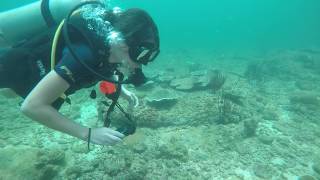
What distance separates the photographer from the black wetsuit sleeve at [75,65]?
2641 millimetres

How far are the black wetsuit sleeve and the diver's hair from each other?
1.29 ft

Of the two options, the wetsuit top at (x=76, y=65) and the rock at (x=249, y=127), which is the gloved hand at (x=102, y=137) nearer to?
the wetsuit top at (x=76, y=65)

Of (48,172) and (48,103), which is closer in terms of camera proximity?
(48,103)

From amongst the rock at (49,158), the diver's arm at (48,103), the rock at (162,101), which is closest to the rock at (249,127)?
the rock at (162,101)

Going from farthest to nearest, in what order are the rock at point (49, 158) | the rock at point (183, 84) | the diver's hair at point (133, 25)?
the rock at point (183, 84)
the rock at point (49, 158)
the diver's hair at point (133, 25)

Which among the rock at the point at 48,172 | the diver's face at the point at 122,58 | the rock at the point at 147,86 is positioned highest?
the diver's face at the point at 122,58

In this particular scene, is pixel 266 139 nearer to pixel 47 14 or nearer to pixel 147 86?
pixel 147 86

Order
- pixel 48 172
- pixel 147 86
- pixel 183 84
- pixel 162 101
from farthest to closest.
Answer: pixel 183 84
pixel 147 86
pixel 162 101
pixel 48 172

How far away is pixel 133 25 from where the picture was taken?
2.92 m

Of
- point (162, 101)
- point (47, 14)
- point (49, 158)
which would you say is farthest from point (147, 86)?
point (47, 14)

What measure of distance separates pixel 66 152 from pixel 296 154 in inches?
226

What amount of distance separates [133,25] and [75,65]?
69 cm

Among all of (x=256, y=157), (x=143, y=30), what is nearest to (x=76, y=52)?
(x=143, y=30)

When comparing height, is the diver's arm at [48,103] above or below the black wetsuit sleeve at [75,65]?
below
